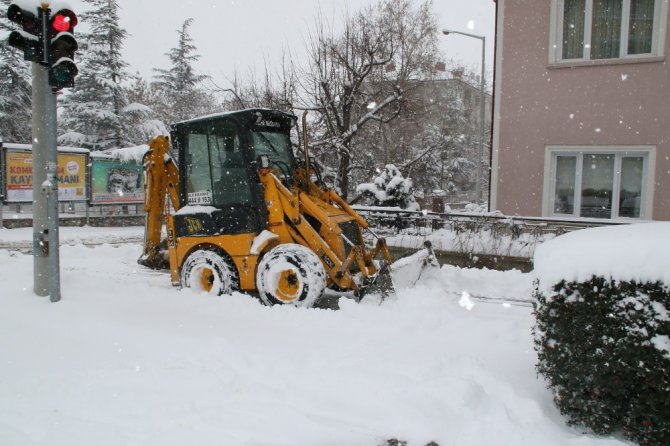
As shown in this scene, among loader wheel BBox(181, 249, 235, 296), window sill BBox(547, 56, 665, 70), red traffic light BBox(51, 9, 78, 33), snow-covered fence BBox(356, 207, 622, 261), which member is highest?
window sill BBox(547, 56, 665, 70)

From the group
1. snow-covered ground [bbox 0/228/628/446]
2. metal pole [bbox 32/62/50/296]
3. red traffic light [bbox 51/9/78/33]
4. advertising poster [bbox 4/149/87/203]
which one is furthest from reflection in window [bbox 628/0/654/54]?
advertising poster [bbox 4/149/87/203]

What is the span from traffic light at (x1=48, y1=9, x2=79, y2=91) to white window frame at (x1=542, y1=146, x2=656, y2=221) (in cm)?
917

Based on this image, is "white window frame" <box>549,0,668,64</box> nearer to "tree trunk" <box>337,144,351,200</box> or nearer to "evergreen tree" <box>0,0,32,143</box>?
"tree trunk" <box>337,144,351,200</box>

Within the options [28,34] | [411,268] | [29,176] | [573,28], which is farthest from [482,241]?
[29,176]

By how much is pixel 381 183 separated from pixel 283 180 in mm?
5987

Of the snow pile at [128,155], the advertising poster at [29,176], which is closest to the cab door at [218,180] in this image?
the advertising poster at [29,176]

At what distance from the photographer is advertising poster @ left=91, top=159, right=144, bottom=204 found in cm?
1850

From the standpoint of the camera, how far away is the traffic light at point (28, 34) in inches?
252

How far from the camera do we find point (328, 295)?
27.0 feet

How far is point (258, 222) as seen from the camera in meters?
7.72

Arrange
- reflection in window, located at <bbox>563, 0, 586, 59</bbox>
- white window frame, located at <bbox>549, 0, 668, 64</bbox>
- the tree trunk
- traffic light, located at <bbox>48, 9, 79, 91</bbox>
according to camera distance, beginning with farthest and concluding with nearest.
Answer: the tree trunk → reflection in window, located at <bbox>563, 0, 586, 59</bbox> → white window frame, located at <bbox>549, 0, 668, 64</bbox> → traffic light, located at <bbox>48, 9, 79, 91</bbox>

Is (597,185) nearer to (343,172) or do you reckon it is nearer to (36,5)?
(343,172)

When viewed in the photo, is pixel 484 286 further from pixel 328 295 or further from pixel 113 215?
pixel 113 215

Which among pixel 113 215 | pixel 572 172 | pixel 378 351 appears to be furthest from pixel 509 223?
pixel 113 215
